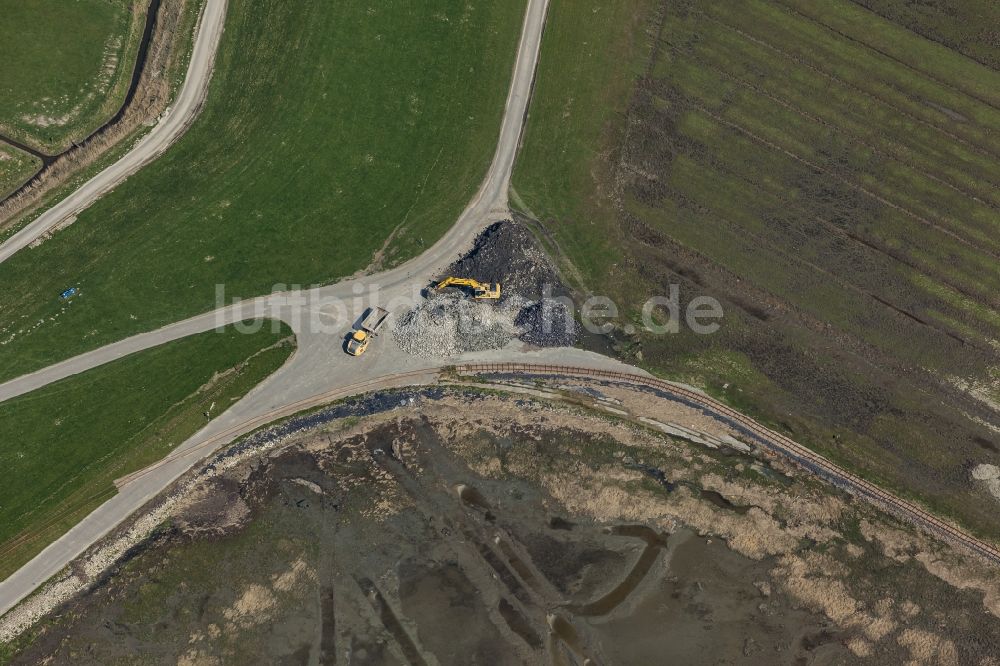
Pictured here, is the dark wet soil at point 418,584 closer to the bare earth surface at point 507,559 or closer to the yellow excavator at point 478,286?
the bare earth surface at point 507,559

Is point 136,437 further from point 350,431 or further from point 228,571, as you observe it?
point 350,431

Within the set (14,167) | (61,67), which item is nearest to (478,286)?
(14,167)

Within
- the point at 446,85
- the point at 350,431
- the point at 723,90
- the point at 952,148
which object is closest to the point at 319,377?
the point at 350,431

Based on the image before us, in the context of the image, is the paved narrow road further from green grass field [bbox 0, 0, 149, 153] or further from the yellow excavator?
green grass field [bbox 0, 0, 149, 153]

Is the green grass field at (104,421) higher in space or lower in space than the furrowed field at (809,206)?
lower

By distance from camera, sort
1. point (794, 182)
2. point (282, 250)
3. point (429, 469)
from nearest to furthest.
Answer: point (429, 469) → point (282, 250) → point (794, 182)

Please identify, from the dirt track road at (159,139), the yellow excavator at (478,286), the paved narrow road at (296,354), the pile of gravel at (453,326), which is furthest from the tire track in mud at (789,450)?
the dirt track road at (159,139)
